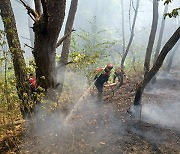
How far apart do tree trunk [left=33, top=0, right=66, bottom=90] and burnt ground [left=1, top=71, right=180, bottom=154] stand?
A: 1076 millimetres

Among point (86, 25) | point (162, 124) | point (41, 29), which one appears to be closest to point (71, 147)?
point (41, 29)

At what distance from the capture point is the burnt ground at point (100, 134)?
576cm

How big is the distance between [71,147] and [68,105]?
406 cm

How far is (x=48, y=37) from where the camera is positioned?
502cm

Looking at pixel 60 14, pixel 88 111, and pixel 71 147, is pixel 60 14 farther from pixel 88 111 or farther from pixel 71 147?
pixel 88 111

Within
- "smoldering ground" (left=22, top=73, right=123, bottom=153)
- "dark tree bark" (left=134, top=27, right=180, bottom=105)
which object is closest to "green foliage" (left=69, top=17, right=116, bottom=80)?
"smoldering ground" (left=22, top=73, right=123, bottom=153)

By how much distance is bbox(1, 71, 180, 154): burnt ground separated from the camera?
18.9 feet

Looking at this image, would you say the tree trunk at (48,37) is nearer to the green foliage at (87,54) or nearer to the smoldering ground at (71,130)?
the green foliage at (87,54)

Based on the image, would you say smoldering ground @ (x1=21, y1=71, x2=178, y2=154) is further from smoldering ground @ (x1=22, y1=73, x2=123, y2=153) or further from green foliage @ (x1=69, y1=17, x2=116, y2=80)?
green foliage @ (x1=69, y1=17, x2=116, y2=80)

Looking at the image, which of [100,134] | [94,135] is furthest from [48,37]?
[100,134]

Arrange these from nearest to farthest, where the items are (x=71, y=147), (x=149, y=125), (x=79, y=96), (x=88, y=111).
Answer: (x=71, y=147), (x=149, y=125), (x=88, y=111), (x=79, y=96)

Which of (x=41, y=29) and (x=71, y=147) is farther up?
(x=41, y=29)

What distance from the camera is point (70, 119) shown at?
802 cm

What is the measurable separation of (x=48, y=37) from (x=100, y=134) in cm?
321
